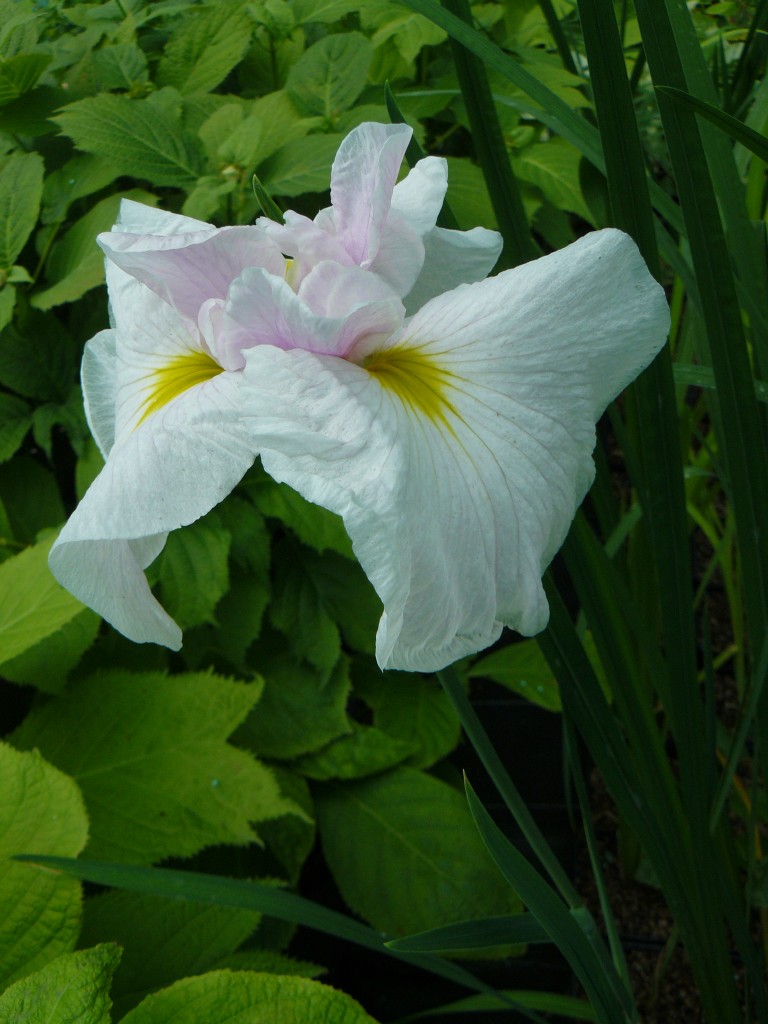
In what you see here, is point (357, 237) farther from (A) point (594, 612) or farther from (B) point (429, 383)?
(A) point (594, 612)

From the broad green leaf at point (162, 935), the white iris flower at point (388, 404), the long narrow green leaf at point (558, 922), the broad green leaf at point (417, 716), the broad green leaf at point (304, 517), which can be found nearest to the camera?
the white iris flower at point (388, 404)

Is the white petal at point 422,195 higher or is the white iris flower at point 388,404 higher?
the white petal at point 422,195

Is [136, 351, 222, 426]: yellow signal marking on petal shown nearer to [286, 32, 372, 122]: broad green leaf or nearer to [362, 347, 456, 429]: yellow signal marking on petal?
[362, 347, 456, 429]: yellow signal marking on petal

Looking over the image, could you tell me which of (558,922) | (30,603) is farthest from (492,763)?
(30,603)

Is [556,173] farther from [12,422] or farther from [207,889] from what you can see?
[207,889]

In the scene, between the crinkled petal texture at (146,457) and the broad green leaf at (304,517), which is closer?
the crinkled petal texture at (146,457)

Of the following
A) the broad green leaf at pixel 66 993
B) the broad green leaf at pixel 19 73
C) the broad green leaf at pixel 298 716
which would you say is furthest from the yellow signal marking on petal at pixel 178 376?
the broad green leaf at pixel 19 73

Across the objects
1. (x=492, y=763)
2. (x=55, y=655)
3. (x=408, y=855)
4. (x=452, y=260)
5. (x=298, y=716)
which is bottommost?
(x=408, y=855)

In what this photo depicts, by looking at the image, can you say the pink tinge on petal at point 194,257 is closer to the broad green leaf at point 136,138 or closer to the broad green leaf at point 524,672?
the broad green leaf at point 136,138
